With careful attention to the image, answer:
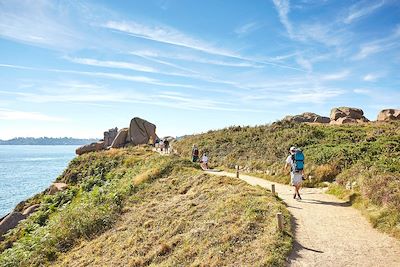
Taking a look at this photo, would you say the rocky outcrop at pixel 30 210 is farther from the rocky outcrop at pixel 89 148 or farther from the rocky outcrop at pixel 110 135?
the rocky outcrop at pixel 110 135

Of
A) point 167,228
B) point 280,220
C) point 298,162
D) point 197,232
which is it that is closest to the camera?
point 280,220

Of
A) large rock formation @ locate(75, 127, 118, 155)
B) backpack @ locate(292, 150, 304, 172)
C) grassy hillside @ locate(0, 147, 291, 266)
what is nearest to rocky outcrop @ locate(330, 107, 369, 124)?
large rock formation @ locate(75, 127, 118, 155)

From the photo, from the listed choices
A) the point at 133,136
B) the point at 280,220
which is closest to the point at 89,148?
the point at 133,136

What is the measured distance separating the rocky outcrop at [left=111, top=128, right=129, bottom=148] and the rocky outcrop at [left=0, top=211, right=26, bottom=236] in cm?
2492

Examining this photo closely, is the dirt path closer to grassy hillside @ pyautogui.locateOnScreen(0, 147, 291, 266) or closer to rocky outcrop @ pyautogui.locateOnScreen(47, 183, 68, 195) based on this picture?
grassy hillside @ pyautogui.locateOnScreen(0, 147, 291, 266)

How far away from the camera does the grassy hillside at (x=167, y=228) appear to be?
1191 cm

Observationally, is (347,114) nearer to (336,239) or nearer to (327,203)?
(327,203)

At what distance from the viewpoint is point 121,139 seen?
5475cm

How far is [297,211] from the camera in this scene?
50.6ft

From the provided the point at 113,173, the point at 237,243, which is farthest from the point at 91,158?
the point at 237,243

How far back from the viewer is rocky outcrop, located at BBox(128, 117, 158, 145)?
2149 inches

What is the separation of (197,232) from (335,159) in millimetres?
12481

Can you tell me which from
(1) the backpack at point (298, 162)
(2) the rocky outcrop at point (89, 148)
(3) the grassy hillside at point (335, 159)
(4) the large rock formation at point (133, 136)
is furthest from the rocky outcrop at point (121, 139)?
(1) the backpack at point (298, 162)

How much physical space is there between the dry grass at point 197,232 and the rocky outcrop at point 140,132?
112ft
